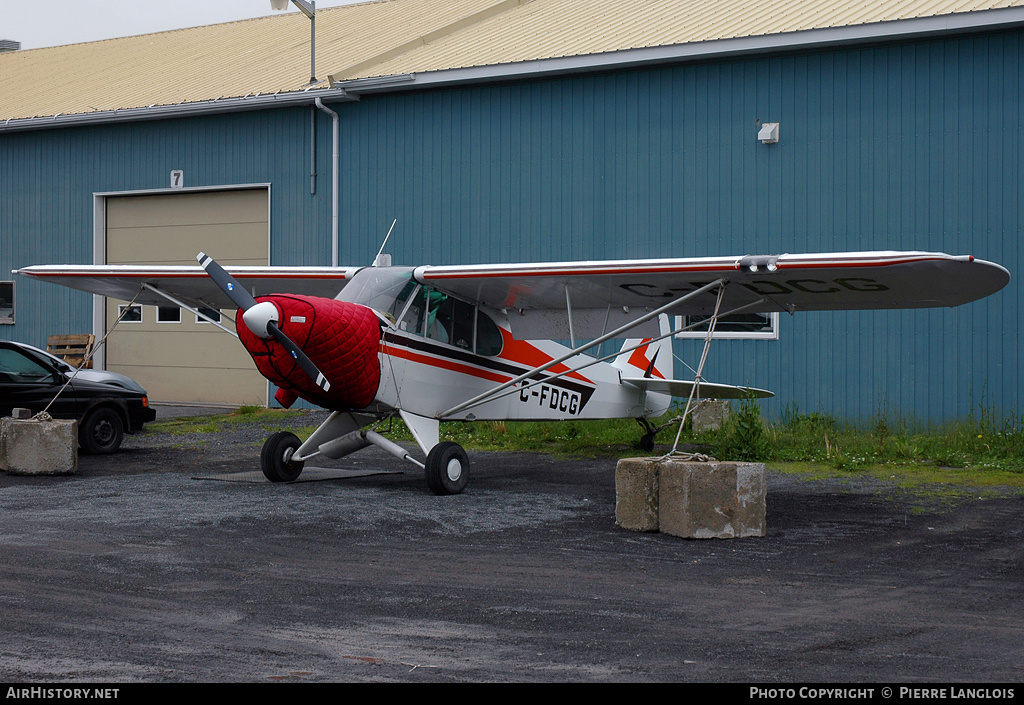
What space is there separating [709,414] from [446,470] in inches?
251

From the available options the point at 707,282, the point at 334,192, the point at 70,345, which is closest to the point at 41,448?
the point at 707,282

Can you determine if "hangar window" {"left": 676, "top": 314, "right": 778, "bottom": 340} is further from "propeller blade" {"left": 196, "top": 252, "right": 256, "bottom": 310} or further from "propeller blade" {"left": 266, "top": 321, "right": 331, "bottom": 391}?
"propeller blade" {"left": 196, "top": 252, "right": 256, "bottom": 310}

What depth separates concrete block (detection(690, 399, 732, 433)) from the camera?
1573 cm

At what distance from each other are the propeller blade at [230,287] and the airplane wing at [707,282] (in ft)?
6.15

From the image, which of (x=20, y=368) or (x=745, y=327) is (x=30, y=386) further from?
(x=745, y=327)

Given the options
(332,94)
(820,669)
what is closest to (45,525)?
(820,669)

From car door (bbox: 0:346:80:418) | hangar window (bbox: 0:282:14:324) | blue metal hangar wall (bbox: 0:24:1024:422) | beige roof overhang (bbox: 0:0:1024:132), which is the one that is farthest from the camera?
hangar window (bbox: 0:282:14:324)

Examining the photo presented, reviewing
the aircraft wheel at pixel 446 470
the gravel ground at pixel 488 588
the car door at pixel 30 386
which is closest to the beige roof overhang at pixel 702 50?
the gravel ground at pixel 488 588

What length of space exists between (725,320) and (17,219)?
15.3 m

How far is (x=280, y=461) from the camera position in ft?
36.9

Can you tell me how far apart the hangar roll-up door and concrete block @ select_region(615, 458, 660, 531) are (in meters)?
12.7

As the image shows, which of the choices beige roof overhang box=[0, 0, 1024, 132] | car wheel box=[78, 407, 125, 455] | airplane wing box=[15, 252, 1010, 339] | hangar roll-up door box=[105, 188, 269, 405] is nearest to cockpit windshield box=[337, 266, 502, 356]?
airplane wing box=[15, 252, 1010, 339]
